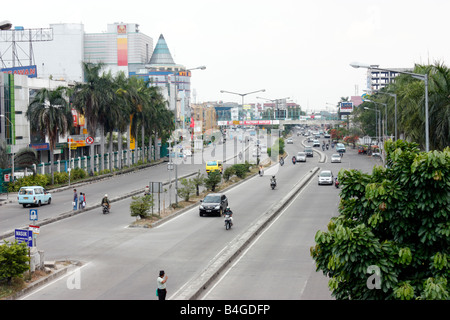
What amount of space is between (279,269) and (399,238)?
39.2 ft

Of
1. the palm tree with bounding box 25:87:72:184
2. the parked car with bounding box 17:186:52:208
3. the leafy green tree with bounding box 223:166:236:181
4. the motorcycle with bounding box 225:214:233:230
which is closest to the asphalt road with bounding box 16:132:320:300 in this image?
the motorcycle with bounding box 225:214:233:230

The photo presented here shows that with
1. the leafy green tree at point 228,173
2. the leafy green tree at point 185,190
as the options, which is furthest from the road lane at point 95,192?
the leafy green tree at point 228,173

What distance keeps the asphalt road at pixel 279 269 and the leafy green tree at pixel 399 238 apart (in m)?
7.80

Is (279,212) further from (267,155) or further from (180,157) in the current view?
(267,155)

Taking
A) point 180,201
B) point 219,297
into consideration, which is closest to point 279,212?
point 180,201

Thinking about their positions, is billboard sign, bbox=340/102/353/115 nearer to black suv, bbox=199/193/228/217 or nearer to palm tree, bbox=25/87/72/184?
palm tree, bbox=25/87/72/184

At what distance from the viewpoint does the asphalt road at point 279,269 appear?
19.4 meters

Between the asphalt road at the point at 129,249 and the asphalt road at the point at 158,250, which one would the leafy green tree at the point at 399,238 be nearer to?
the asphalt road at the point at 158,250

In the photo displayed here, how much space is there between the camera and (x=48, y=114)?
182ft

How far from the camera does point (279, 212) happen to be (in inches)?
1554

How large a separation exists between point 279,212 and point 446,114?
537 inches

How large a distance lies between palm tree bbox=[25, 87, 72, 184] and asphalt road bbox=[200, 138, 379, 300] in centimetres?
2658

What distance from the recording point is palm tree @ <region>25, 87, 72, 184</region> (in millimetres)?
55438
